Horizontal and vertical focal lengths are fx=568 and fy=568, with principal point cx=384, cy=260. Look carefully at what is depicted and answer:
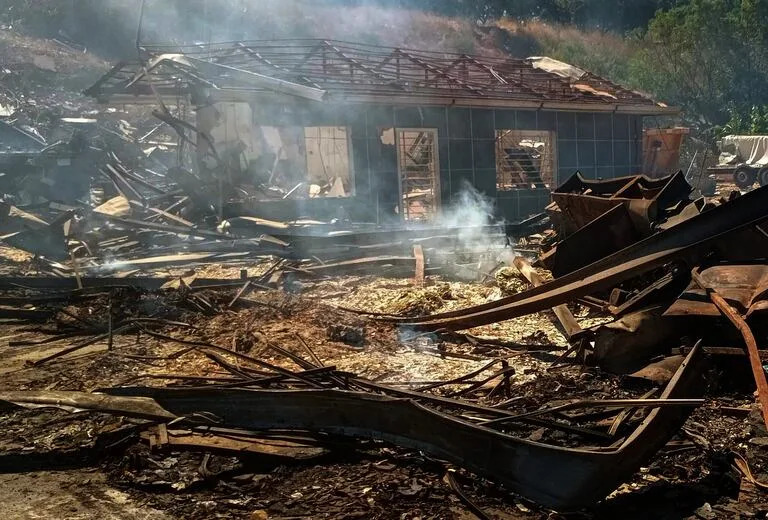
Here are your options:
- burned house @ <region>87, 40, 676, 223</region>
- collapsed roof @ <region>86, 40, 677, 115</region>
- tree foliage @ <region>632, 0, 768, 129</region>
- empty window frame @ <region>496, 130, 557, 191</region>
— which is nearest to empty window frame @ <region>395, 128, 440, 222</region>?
burned house @ <region>87, 40, 676, 223</region>

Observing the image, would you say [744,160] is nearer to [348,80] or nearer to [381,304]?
[348,80]

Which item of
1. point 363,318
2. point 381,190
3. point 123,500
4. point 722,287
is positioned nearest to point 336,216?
point 381,190

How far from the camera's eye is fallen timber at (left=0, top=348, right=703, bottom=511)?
8.96ft

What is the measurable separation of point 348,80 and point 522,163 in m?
6.02

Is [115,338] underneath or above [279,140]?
underneath

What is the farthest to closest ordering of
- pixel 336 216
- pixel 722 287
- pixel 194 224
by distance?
1. pixel 336 216
2. pixel 194 224
3. pixel 722 287

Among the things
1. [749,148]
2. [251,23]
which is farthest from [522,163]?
[251,23]

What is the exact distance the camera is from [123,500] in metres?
2.95

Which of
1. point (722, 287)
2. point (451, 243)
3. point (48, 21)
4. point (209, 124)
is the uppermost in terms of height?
point (48, 21)

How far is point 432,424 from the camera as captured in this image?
3.09 metres

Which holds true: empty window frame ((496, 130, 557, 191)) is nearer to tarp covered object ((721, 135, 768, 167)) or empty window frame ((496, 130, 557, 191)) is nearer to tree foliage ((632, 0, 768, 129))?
tarp covered object ((721, 135, 768, 167))

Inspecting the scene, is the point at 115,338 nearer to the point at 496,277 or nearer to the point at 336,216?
the point at 496,277

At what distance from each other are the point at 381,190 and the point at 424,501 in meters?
12.1

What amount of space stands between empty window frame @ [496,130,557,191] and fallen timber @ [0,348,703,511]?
535 inches
